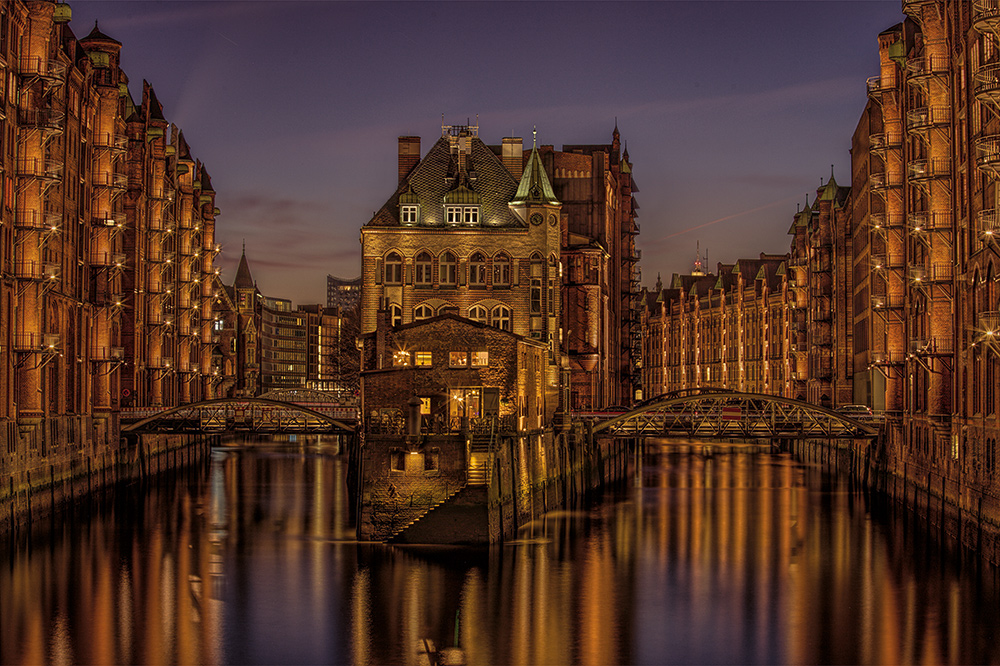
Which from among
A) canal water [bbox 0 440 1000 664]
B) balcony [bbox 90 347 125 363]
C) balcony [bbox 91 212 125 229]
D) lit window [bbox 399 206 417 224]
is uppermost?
lit window [bbox 399 206 417 224]

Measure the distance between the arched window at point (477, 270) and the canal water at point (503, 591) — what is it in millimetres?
15411

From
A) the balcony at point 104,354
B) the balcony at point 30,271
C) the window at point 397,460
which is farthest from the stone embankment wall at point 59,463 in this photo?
the window at point 397,460

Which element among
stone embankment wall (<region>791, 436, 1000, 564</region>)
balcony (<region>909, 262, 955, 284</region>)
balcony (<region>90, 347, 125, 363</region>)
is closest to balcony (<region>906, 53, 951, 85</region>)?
balcony (<region>909, 262, 955, 284</region>)

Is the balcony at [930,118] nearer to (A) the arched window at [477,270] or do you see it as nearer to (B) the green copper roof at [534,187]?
(B) the green copper roof at [534,187]

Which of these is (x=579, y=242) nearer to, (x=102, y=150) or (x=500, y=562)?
(x=102, y=150)

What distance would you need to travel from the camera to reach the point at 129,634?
120ft

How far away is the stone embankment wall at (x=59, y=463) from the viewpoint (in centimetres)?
5003

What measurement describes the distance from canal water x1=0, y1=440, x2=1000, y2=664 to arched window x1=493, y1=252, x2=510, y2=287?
1503 cm

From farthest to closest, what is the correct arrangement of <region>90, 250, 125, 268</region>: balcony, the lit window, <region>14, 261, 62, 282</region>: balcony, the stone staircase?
the lit window < <region>90, 250, 125, 268</region>: balcony < <region>14, 261, 62, 282</region>: balcony < the stone staircase

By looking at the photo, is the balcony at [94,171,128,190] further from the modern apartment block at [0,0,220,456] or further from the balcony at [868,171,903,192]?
the balcony at [868,171,903,192]

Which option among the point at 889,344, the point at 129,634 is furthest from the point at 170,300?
the point at 129,634

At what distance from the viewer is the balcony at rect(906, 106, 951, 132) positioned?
5356 cm

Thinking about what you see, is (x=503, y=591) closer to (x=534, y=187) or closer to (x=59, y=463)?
(x=59, y=463)

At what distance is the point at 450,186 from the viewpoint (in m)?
74.6
